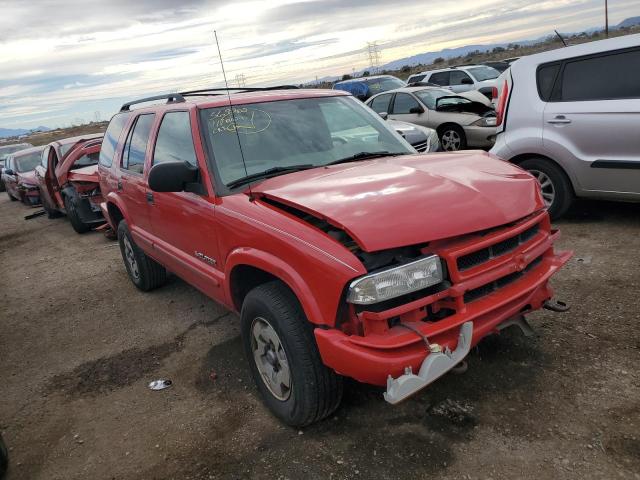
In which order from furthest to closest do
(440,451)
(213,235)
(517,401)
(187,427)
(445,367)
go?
(213,235) < (187,427) < (517,401) < (440,451) < (445,367)

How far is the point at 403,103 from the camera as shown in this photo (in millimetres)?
11500

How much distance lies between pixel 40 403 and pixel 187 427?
133 cm

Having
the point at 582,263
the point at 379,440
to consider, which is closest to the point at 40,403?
the point at 379,440

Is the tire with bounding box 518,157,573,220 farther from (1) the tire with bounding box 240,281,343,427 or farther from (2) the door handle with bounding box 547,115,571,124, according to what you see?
(1) the tire with bounding box 240,281,343,427

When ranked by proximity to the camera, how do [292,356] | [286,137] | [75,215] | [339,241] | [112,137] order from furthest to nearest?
[75,215]
[112,137]
[286,137]
[292,356]
[339,241]

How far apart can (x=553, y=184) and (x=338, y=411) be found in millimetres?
3898

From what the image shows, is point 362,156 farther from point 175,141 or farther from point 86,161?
point 86,161

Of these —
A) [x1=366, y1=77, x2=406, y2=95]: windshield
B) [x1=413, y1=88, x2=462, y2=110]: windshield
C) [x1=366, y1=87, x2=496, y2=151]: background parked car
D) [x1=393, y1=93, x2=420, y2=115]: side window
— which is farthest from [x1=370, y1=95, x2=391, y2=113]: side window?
[x1=366, y1=77, x2=406, y2=95]: windshield

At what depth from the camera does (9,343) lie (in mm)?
4848

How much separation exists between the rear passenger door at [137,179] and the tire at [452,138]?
279 inches

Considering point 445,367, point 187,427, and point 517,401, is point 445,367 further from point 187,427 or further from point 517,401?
point 187,427

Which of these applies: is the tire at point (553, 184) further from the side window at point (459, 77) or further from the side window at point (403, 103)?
the side window at point (459, 77)

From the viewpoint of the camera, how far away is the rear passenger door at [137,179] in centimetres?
447

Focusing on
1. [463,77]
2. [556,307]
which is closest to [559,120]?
[556,307]
